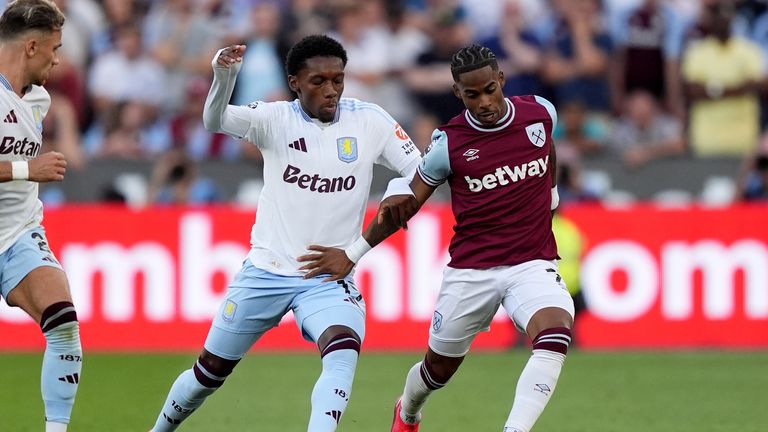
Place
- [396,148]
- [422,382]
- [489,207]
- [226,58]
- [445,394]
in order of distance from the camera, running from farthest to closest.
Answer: [445,394] < [422,382] < [396,148] < [489,207] < [226,58]

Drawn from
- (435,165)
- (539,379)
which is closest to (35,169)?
(435,165)

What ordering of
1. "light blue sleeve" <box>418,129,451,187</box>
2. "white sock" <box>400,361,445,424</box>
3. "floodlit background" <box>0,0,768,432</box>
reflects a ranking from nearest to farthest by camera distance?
1. "light blue sleeve" <box>418,129,451,187</box>
2. "white sock" <box>400,361,445,424</box>
3. "floodlit background" <box>0,0,768,432</box>

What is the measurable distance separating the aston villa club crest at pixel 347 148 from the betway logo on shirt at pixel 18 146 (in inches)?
71.2

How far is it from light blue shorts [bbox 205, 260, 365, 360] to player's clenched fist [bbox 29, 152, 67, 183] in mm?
1260

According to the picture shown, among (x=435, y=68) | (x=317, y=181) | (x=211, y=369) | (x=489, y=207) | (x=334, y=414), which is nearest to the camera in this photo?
(x=334, y=414)

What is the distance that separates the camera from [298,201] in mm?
8297

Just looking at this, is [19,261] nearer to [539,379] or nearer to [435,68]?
[539,379]

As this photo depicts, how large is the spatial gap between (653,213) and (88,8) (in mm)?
8061

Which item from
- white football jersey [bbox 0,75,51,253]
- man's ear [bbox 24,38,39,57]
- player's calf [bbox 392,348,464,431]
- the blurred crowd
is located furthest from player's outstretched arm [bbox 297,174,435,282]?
the blurred crowd

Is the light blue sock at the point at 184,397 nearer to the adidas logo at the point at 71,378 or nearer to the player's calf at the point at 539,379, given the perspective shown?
the adidas logo at the point at 71,378

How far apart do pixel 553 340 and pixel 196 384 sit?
7.06ft

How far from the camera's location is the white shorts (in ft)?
27.2

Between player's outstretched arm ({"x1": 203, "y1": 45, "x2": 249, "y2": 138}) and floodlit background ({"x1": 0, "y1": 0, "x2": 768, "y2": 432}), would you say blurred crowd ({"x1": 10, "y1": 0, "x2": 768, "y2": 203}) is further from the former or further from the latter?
player's outstretched arm ({"x1": 203, "y1": 45, "x2": 249, "y2": 138})

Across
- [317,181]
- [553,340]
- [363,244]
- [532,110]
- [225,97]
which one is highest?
[225,97]
